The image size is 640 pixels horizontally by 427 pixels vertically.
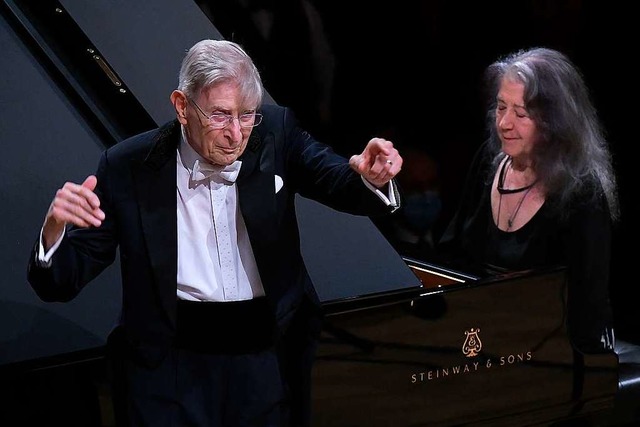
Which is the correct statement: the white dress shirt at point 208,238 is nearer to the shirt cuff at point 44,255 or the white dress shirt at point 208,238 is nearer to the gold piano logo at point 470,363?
the shirt cuff at point 44,255

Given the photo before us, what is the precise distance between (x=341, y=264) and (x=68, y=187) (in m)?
0.95

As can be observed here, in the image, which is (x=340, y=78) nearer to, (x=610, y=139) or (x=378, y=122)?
(x=378, y=122)

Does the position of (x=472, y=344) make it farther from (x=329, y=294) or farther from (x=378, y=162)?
(x=378, y=162)

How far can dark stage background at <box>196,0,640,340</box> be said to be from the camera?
391cm

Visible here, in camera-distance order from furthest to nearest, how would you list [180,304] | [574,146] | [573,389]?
[574,146], [573,389], [180,304]

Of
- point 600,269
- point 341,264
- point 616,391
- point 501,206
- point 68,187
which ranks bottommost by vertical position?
point 616,391

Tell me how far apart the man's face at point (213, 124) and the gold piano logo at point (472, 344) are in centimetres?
83

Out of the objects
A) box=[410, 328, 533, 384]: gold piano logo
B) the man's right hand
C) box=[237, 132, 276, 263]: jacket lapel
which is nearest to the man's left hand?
box=[237, 132, 276, 263]: jacket lapel

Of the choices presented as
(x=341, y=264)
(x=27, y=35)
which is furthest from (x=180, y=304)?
(x=27, y=35)

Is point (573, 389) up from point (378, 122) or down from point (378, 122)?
down

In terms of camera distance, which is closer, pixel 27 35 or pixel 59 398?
pixel 59 398

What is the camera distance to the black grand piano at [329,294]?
238 centimetres

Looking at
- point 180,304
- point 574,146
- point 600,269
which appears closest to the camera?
point 180,304

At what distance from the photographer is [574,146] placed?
3141mm
